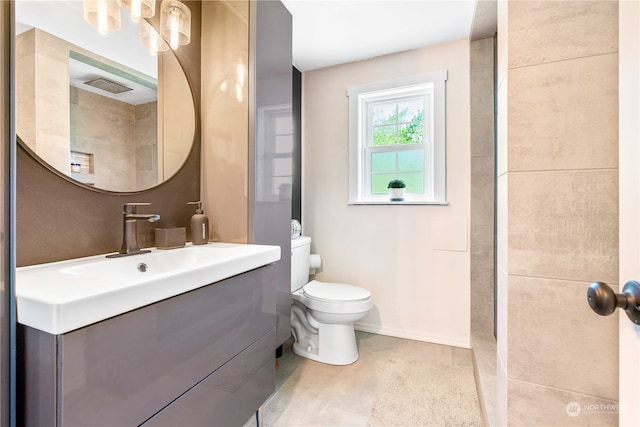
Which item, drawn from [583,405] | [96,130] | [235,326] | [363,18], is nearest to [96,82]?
[96,130]

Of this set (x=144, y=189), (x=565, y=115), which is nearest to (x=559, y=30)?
(x=565, y=115)

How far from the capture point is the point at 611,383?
833mm

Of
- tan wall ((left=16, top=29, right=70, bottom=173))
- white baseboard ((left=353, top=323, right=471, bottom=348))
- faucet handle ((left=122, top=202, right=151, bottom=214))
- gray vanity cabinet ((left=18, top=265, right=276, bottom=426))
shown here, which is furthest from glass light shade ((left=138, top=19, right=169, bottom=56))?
white baseboard ((left=353, top=323, right=471, bottom=348))

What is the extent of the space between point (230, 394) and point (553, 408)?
3.44 ft

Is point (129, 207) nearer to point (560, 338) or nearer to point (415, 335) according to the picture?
point (560, 338)

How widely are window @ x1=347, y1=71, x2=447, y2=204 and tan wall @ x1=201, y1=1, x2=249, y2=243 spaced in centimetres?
120

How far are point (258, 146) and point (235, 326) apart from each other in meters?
0.88

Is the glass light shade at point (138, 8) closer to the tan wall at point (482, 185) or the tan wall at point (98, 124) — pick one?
the tan wall at point (98, 124)

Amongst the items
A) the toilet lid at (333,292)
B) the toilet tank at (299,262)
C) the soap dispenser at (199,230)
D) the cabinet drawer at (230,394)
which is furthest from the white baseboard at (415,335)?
the soap dispenser at (199,230)

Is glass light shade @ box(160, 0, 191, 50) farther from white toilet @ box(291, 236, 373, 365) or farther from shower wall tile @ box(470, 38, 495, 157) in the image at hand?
shower wall tile @ box(470, 38, 495, 157)

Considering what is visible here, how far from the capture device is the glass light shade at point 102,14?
44.8 inches

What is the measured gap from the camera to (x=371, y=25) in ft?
6.47

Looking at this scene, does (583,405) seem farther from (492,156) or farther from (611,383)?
(492,156)
